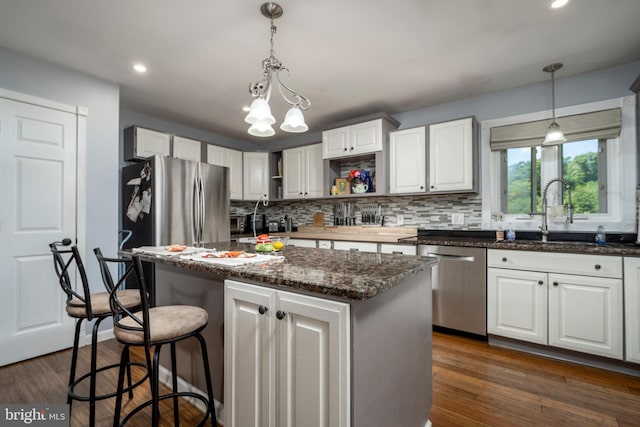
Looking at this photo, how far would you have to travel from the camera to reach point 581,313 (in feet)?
7.41

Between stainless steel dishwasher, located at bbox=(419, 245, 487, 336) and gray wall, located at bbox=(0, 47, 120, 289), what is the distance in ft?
10.2

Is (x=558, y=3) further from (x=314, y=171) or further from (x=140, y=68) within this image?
(x=140, y=68)

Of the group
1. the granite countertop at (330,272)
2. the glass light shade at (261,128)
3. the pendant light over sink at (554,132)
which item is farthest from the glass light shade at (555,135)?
the glass light shade at (261,128)

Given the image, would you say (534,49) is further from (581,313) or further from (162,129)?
(162,129)

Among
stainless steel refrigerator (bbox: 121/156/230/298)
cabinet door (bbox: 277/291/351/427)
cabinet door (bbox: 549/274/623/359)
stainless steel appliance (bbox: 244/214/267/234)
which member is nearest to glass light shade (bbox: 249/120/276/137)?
cabinet door (bbox: 277/291/351/427)

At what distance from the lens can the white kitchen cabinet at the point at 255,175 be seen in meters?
4.68

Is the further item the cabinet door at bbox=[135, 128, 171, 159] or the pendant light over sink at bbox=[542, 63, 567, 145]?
the cabinet door at bbox=[135, 128, 171, 159]

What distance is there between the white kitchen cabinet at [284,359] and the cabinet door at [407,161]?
2599mm

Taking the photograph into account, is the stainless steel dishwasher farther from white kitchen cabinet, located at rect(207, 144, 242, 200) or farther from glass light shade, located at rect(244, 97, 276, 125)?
white kitchen cabinet, located at rect(207, 144, 242, 200)

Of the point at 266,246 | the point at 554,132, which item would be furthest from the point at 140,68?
the point at 554,132

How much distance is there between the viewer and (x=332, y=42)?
221 cm

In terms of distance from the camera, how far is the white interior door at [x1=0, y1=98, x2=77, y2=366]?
2.30 m

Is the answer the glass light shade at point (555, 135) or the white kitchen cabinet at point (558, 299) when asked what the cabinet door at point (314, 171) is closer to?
the white kitchen cabinet at point (558, 299)

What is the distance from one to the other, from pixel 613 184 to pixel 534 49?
1.42 metres
